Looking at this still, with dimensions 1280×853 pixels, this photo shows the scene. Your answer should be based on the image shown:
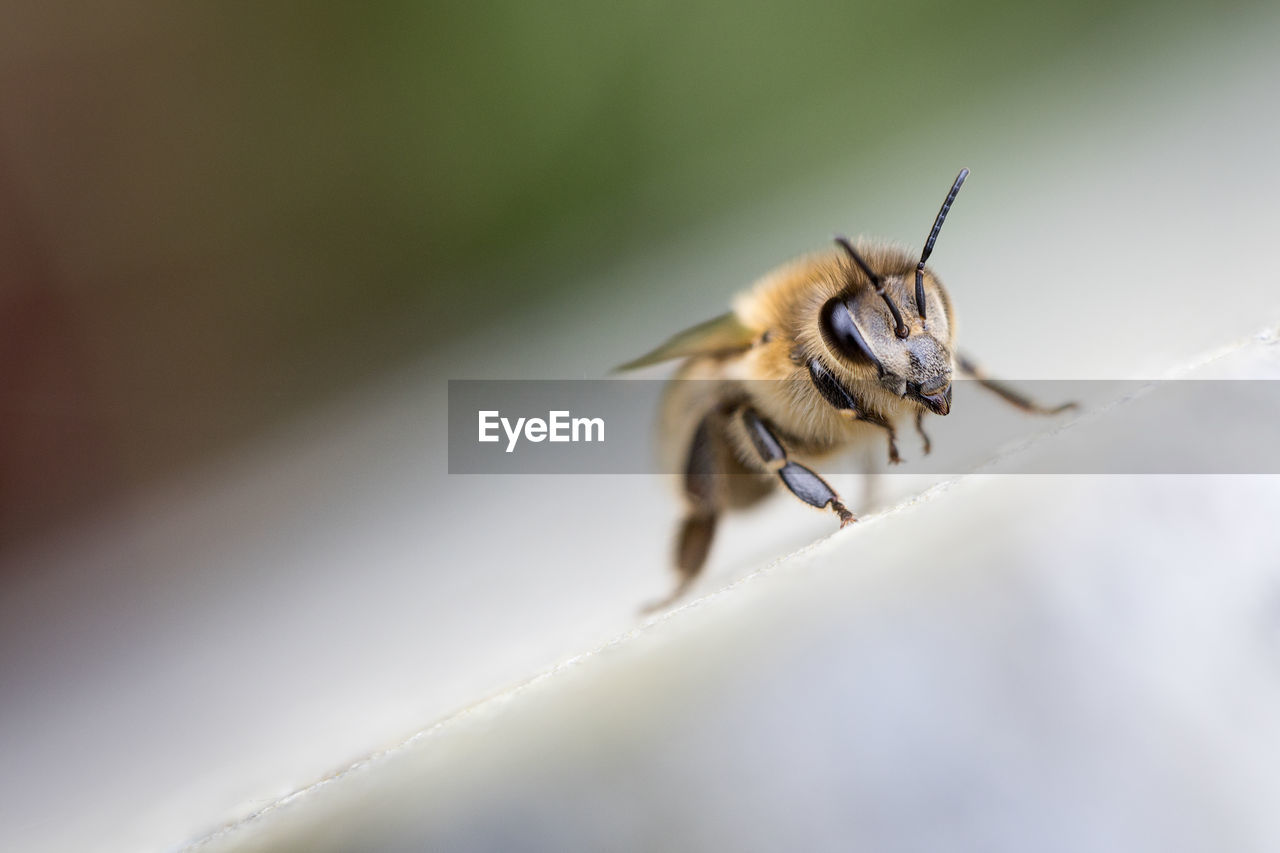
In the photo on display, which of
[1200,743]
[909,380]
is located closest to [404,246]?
[909,380]

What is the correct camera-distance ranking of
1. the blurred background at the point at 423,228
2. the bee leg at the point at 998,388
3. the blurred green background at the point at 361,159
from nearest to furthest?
the bee leg at the point at 998,388 → the blurred background at the point at 423,228 → the blurred green background at the point at 361,159

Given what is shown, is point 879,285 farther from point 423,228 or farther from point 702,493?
point 423,228

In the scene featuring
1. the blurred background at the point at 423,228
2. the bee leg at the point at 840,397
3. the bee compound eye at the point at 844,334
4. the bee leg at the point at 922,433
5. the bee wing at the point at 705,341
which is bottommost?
the bee leg at the point at 922,433

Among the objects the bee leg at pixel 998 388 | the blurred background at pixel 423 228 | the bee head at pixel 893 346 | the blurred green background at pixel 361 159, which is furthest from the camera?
the blurred green background at pixel 361 159

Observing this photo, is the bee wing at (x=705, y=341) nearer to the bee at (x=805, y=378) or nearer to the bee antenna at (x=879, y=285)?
the bee at (x=805, y=378)

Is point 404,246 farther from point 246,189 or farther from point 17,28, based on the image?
point 17,28

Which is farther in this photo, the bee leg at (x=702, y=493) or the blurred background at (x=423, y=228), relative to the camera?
the blurred background at (x=423, y=228)

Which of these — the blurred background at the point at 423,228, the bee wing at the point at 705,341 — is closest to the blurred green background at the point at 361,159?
the blurred background at the point at 423,228

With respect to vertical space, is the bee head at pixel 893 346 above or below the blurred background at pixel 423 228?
below
